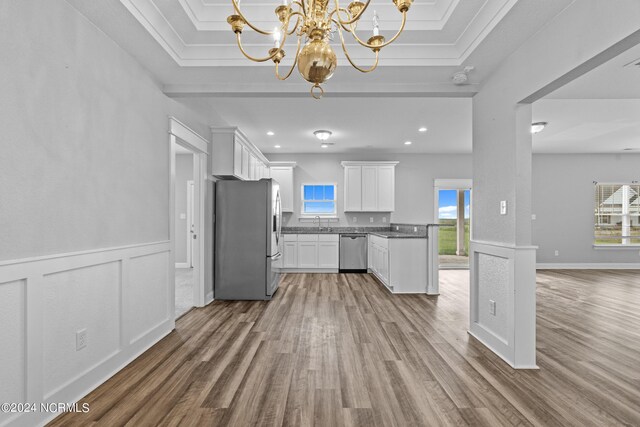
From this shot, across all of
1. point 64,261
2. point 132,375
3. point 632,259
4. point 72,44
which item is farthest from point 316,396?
point 632,259

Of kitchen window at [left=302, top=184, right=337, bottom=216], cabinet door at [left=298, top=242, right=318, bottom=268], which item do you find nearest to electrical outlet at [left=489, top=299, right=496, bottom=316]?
cabinet door at [left=298, top=242, right=318, bottom=268]

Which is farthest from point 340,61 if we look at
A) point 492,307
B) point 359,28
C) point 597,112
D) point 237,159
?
point 597,112

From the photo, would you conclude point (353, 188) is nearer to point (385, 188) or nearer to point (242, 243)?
point (385, 188)

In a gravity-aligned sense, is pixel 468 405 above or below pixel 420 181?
below

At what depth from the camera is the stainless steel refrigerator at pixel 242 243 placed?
4.29 meters

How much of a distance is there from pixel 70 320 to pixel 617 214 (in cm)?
953

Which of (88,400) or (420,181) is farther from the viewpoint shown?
(420,181)

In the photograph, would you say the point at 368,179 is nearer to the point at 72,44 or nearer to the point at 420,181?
the point at 420,181

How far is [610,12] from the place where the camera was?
161 centimetres

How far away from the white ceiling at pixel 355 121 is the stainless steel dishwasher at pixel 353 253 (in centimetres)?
187

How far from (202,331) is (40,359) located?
151 cm

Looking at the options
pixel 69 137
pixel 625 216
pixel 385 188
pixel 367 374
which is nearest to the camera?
pixel 69 137

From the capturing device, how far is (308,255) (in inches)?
251

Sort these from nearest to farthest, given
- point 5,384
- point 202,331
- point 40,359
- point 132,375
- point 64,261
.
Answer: point 5,384 → point 40,359 → point 64,261 → point 132,375 → point 202,331
